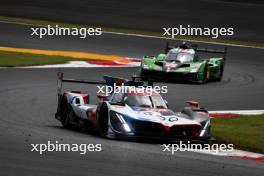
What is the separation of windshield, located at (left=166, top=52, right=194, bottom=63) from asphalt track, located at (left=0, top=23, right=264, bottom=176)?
4.52 feet

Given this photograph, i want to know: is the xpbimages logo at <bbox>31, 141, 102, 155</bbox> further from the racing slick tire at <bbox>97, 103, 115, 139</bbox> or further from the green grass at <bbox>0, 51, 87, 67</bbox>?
the green grass at <bbox>0, 51, 87, 67</bbox>

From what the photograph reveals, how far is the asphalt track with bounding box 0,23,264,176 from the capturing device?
42.1 feet

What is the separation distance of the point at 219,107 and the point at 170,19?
1928 centimetres

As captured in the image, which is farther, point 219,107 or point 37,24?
point 37,24

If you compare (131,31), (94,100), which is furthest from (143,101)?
(131,31)

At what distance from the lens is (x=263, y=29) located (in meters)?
40.6

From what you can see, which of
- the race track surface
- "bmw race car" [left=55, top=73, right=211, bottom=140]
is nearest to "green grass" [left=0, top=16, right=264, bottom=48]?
the race track surface

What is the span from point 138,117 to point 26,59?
16.3 metres

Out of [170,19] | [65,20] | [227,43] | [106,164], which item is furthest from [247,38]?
[106,164]

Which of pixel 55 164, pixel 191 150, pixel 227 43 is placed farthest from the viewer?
pixel 227 43

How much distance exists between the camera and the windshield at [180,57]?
28.8 meters

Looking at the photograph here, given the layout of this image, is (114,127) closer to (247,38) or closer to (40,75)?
A: (40,75)

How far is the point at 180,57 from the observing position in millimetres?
28891

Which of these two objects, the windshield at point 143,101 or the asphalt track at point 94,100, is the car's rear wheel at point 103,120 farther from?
the windshield at point 143,101
